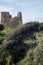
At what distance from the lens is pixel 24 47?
19.8 m

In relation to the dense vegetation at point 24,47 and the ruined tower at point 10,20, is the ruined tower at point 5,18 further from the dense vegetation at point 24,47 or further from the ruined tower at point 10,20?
the dense vegetation at point 24,47

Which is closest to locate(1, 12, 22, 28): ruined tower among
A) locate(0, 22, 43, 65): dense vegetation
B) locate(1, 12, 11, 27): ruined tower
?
locate(1, 12, 11, 27): ruined tower

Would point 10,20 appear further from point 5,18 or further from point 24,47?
point 24,47

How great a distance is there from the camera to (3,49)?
19844 millimetres

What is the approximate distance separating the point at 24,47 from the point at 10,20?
16.3 meters

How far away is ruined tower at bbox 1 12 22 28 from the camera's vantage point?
3478 centimetres

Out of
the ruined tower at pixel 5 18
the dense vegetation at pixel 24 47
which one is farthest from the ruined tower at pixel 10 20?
the dense vegetation at pixel 24 47

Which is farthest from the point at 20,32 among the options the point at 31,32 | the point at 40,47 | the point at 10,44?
the point at 40,47

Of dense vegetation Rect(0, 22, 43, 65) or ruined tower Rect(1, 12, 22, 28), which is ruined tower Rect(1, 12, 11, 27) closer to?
ruined tower Rect(1, 12, 22, 28)

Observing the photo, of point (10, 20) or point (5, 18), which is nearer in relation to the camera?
point (10, 20)

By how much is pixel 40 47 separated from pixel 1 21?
20444 millimetres

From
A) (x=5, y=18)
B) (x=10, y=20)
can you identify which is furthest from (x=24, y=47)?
(x=5, y=18)

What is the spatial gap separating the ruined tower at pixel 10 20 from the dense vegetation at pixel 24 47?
9819 mm

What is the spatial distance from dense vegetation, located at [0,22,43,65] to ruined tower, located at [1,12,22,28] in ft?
32.2
